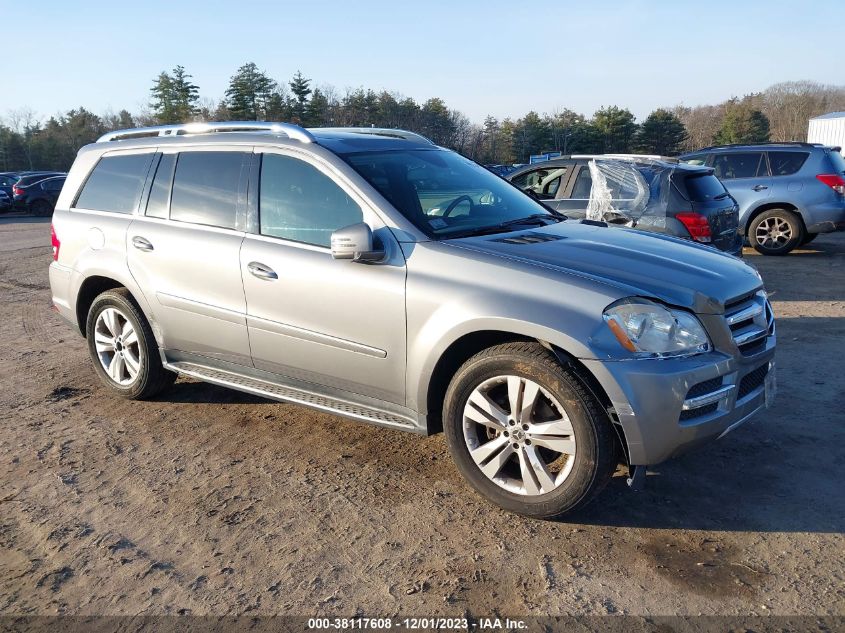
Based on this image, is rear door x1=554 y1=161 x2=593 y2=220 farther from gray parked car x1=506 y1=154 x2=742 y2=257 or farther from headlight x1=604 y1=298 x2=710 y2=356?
headlight x1=604 y1=298 x2=710 y2=356

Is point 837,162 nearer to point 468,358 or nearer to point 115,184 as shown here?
point 468,358

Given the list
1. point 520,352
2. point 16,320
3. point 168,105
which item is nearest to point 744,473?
point 520,352

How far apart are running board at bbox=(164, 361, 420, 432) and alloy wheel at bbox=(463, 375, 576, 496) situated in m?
0.42

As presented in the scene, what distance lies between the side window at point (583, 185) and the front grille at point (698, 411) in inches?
223

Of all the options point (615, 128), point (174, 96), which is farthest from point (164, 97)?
point (615, 128)

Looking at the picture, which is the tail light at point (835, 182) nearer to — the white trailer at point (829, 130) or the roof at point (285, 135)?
the roof at point (285, 135)

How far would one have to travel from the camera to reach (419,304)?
11.7ft

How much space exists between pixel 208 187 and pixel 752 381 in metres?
3.44

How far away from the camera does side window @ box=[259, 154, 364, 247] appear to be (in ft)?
13.1

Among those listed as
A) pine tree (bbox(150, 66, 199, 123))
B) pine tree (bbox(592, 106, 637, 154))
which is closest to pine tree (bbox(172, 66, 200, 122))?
Result: pine tree (bbox(150, 66, 199, 123))

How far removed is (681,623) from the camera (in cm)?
263

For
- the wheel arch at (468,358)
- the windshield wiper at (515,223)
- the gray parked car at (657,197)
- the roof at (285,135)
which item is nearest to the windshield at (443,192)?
the windshield wiper at (515,223)

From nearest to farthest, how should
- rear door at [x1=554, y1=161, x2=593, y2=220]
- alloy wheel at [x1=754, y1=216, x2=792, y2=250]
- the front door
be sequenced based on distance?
the front door, rear door at [x1=554, y1=161, x2=593, y2=220], alloy wheel at [x1=754, y1=216, x2=792, y2=250]

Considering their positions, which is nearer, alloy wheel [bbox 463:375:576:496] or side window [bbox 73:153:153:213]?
alloy wheel [bbox 463:375:576:496]
